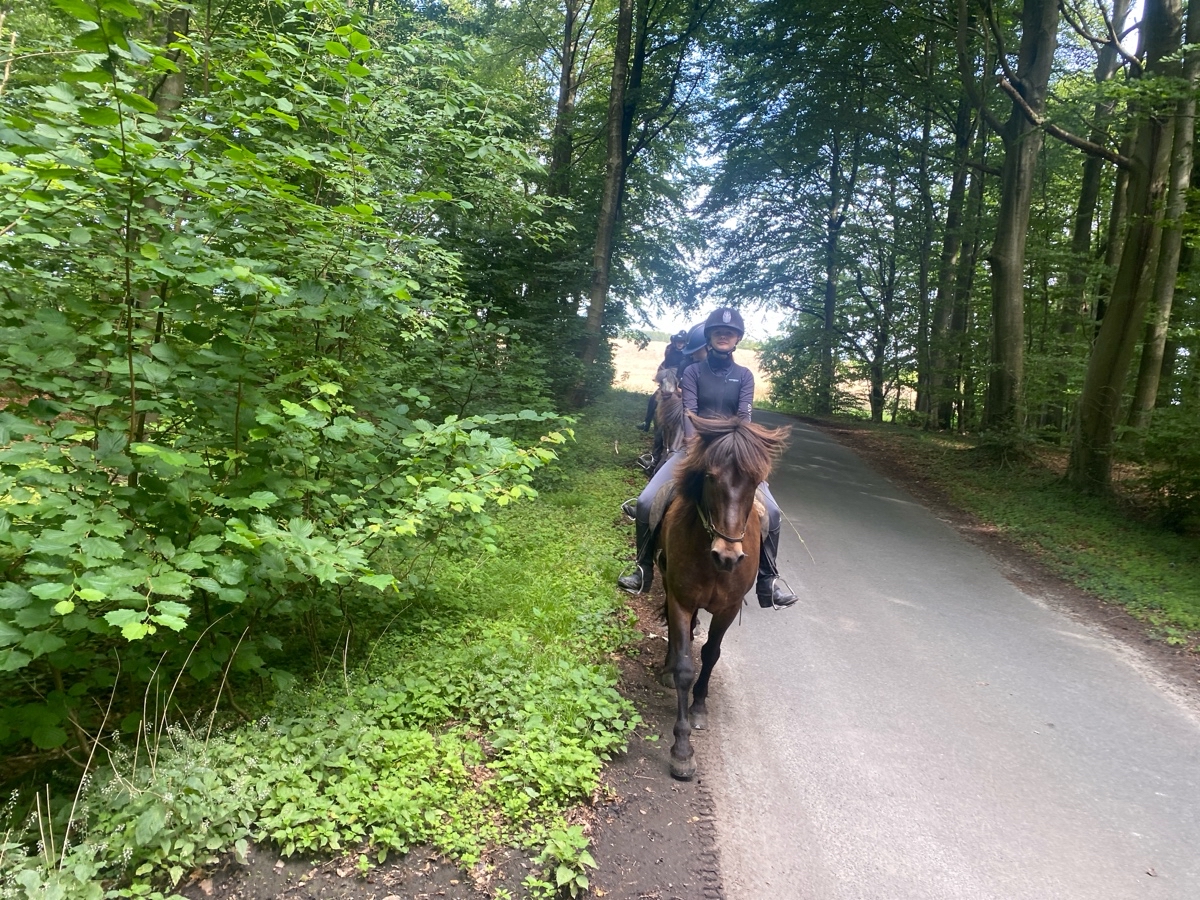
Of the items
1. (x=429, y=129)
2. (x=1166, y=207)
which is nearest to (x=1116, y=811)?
(x=429, y=129)

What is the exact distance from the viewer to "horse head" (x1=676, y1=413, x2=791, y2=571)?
3.91 meters

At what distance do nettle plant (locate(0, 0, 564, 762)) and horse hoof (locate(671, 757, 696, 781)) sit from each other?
207cm

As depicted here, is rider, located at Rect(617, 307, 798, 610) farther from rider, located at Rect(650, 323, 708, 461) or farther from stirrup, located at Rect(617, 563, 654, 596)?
rider, located at Rect(650, 323, 708, 461)

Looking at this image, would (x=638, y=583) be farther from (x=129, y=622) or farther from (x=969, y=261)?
(x=969, y=261)

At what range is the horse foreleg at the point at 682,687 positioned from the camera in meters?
4.07

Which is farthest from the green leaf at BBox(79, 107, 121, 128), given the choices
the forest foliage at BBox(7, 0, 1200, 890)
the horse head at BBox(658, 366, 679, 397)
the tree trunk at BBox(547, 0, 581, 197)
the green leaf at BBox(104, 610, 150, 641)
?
the tree trunk at BBox(547, 0, 581, 197)

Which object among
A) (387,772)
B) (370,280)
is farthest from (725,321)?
(387,772)

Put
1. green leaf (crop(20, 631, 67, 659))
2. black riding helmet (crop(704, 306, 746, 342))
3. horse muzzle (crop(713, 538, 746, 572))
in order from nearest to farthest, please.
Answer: green leaf (crop(20, 631, 67, 659)) < horse muzzle (crop(713, 538, 746, 572)) < black riding helmet (crop(704, 306, 746, 342))

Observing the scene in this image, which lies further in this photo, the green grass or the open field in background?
the open field in background

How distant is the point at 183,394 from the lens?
11.6 ft

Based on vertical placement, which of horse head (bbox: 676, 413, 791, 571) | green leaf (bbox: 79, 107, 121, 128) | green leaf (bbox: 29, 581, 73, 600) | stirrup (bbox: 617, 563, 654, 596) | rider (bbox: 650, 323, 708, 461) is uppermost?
green leaf (bbox: 79, 107, 121, 128)

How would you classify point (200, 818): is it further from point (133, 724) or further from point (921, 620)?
point (921, 620)

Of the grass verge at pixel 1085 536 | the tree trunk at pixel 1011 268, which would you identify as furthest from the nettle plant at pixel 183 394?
the tree trunk at pixel 1011 268

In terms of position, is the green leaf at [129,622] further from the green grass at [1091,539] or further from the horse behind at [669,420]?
the green grass at [1091,539]
